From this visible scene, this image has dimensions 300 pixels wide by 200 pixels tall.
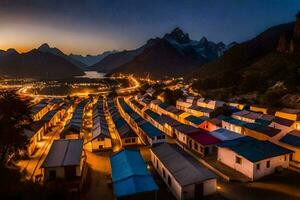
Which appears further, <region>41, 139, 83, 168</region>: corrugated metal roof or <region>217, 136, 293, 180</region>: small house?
<region>217, 136, 293, 180</region>: small house

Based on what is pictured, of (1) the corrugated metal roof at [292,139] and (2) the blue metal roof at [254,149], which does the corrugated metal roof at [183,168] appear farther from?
(1) the corrugated metal roof at [292,139]

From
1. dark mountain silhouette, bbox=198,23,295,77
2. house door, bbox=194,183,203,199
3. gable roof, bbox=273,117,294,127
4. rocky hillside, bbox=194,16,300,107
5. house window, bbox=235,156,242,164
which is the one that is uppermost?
dark mountain silhouette, bbox=198,23,295,77

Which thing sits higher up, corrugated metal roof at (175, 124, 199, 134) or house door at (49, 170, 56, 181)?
corrugated metal roof at (175, 124, 199, 134)

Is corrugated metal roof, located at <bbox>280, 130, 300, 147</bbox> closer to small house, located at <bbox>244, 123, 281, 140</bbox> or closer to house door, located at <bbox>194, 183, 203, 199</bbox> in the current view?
small house, located at <bbox>244, 123, 281, 140</bbox>

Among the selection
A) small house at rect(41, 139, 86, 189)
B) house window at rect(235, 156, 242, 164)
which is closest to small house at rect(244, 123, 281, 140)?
house window at rect(235, 156, 242, 164)

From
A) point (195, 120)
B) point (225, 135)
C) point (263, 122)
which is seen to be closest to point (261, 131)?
point (225, 135)

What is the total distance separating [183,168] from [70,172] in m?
9.87

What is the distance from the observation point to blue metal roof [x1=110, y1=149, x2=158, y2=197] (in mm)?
17156

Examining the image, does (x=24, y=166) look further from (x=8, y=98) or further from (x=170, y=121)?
(x=170, y=121)

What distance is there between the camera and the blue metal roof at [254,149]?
2243 centimetres

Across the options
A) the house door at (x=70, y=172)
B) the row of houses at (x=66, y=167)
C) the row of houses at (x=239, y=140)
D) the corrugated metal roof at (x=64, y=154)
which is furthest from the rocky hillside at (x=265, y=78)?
the house door at (x=70, y=172)

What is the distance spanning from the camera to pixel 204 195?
19094 mm

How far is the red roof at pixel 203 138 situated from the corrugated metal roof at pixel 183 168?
20.0 ft

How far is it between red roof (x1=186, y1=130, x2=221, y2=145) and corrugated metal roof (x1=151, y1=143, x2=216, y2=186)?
611 centimetres
